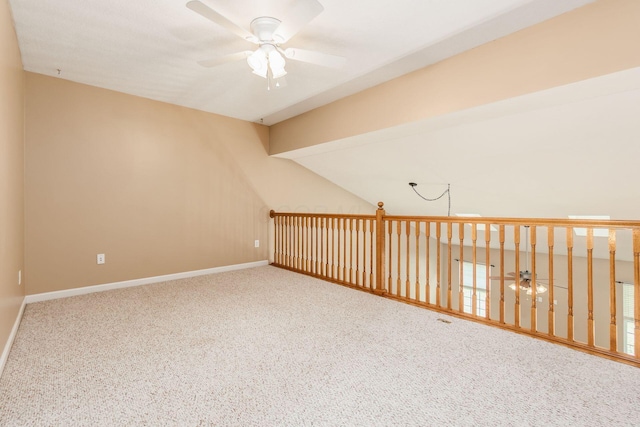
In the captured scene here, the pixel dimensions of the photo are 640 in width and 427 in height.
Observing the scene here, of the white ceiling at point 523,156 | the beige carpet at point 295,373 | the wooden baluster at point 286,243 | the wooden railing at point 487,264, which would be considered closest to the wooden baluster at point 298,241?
the wooden railing at point 487,264

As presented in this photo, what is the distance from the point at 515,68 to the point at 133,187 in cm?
399

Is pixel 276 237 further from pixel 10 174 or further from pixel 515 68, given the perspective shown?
pixel 515 68

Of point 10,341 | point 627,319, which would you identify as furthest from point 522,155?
point 627,319

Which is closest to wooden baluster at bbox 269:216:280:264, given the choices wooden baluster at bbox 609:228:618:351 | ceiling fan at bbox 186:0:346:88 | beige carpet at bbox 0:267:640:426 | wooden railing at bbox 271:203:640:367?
wooden railing at bbox 271:203:640:367

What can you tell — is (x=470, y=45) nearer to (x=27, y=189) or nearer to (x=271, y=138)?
(x=271, y=138)

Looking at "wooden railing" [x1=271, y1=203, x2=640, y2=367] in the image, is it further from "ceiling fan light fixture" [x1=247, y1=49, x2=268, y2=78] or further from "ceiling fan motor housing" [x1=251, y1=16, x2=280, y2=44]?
"ceiling fan motor housing" [x1=251, y1=16, x2=280, y2=44]

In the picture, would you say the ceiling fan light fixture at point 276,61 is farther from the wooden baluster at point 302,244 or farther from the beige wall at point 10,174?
the wooden baluster at point 302,244

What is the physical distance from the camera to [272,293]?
332 centimetres

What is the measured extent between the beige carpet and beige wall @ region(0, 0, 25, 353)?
0.30 meters

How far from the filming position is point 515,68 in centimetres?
242

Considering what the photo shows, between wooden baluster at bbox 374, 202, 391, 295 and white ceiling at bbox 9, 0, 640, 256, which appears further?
wooden baluster at bbox 374, 202, 391, 295

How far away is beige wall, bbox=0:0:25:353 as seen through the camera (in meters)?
1.87

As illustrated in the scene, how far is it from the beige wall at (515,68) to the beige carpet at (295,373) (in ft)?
6.15

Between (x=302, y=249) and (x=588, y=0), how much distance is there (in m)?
3.68
